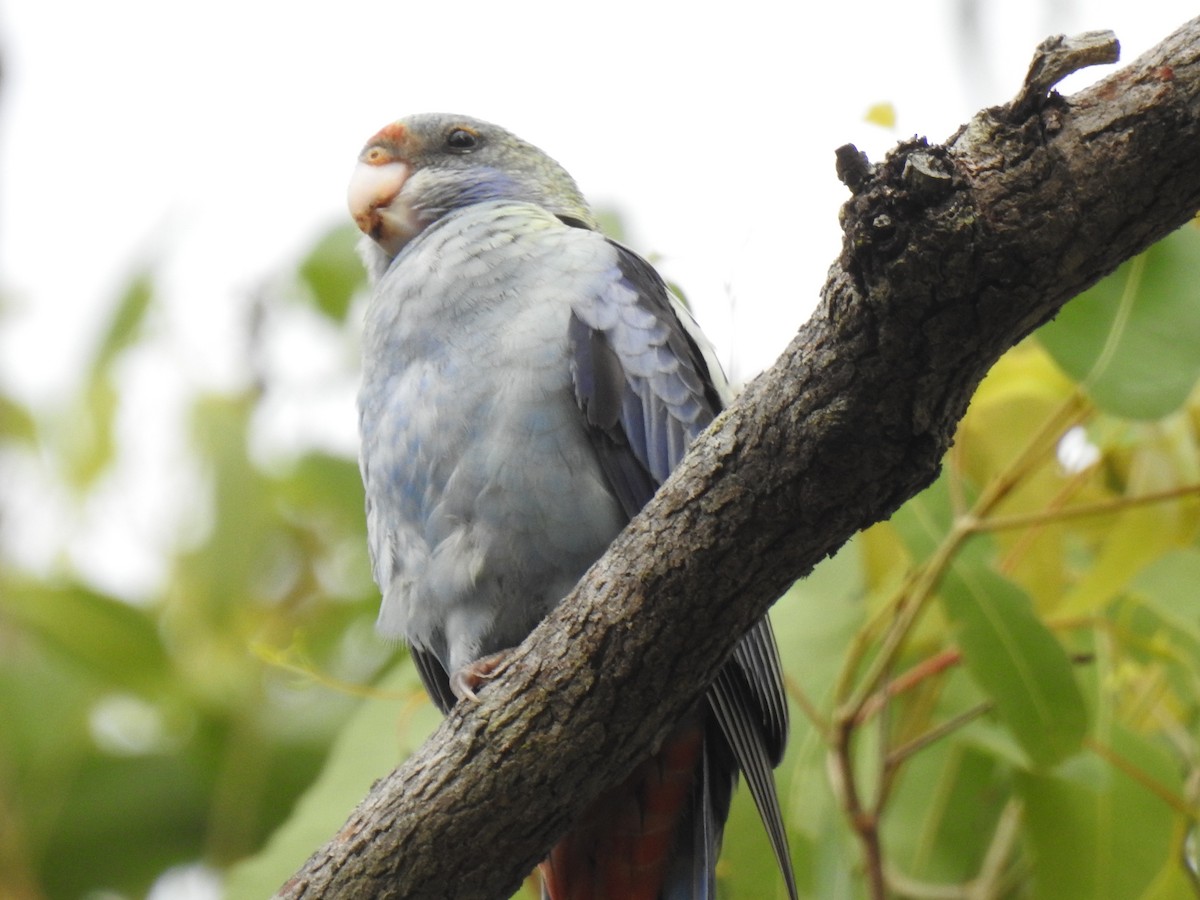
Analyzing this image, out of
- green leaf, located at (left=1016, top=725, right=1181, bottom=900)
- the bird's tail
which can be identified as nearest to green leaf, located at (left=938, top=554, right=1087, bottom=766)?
green leaf, located at (left=1016, top=725, right=1181, bottom=900)

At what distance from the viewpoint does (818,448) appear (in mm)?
1655

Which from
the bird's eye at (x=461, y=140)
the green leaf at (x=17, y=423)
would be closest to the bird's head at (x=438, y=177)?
the bird's eye at (x=461, y=140)

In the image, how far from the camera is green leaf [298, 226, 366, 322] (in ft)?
14.0

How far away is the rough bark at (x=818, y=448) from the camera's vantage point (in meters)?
1.48

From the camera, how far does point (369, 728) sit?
321cm

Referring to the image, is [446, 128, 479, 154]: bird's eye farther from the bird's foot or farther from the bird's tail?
the bird's tail

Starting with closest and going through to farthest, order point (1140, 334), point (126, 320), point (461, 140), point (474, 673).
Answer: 1. point (474, 673)
2. point (1140, 334)
3. point (461, 140)
4. point (126, 320)

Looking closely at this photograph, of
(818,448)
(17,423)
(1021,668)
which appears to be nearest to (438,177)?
(1021,668)

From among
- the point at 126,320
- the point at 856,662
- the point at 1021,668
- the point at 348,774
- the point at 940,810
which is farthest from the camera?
the point at 126,320

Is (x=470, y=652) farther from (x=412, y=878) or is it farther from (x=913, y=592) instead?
(x=913, y=592)

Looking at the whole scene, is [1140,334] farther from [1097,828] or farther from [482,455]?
[482,455]

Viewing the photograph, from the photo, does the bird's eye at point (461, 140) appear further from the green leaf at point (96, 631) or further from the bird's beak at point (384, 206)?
the green leaf at point (96, 631)

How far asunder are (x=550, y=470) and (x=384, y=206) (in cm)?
112

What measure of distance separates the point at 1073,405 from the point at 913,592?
0.52 meters
